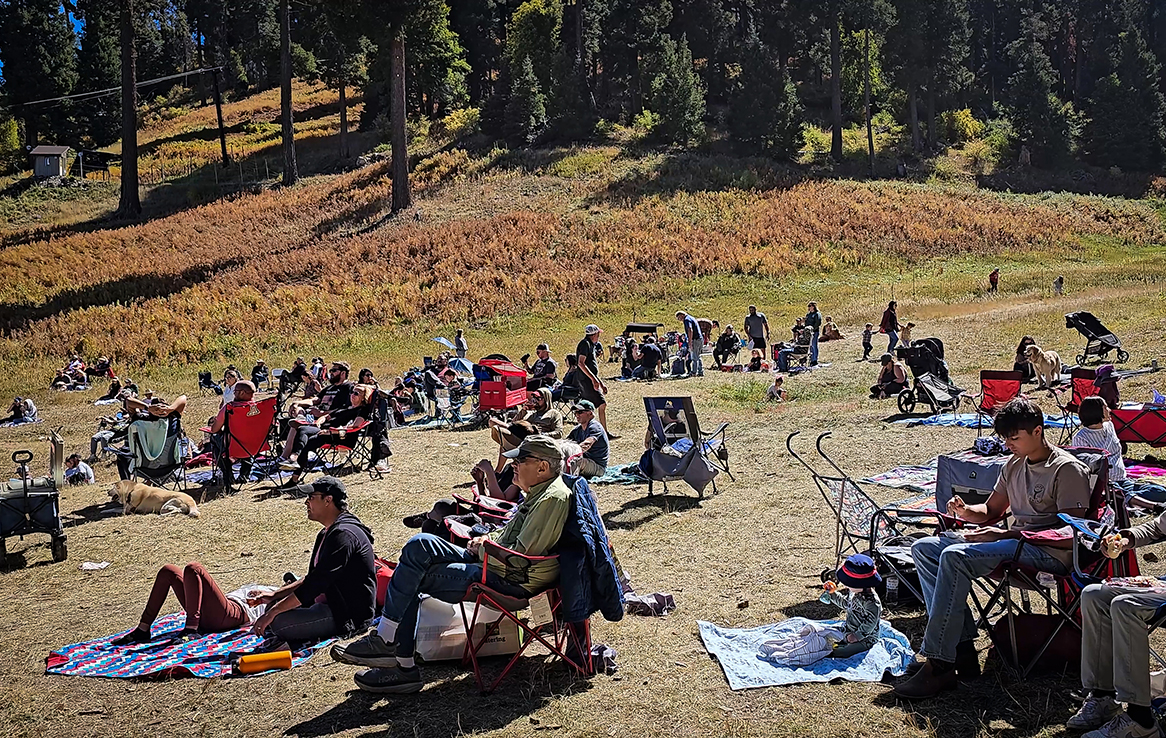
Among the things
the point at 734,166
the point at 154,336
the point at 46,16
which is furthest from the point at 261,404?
the point at 46,16

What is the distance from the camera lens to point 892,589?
6.11 m

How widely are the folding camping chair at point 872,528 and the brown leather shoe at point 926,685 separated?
106cm

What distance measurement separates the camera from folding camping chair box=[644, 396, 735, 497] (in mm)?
9547

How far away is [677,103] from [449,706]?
5091 cm

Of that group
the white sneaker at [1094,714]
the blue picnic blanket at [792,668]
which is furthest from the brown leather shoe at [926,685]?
the white sneaker at [1094,714]

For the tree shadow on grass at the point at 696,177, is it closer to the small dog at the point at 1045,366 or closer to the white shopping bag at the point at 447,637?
A: the small dog at the point at 1045,366

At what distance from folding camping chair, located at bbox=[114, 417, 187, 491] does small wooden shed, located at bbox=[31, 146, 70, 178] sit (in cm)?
5578

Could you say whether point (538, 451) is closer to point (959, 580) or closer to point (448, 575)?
point (448, 575)

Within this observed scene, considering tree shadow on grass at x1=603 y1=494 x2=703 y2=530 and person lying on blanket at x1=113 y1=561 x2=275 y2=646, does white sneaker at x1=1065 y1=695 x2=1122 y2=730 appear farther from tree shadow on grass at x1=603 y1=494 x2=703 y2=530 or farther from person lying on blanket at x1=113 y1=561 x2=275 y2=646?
person lying on blanket at x1=113 y1=561 x2=275 y2=646

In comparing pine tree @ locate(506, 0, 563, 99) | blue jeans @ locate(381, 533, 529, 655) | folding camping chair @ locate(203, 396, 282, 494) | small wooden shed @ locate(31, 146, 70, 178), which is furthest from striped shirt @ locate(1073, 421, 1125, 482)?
small wooden shed @ locate(31, 146, 70, 178)

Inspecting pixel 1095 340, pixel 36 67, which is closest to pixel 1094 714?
pixel 1095 340

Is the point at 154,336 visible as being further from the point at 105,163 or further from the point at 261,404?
the point at 105,163

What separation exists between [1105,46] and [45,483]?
7803cm

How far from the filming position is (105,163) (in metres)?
64.1
